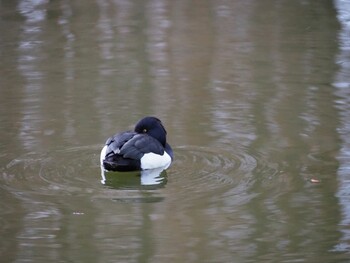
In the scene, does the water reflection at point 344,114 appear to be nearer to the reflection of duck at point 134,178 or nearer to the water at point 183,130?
the water at point 183,130

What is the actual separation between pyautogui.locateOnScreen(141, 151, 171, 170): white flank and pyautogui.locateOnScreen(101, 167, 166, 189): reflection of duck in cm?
→ 4

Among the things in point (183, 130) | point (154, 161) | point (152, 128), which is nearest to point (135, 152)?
point (154, 161)

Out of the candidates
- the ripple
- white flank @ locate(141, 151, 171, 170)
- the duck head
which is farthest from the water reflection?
the ripple

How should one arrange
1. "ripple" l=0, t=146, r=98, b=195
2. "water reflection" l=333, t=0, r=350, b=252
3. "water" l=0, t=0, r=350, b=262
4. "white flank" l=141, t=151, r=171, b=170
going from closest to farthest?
"water" l=0, t=0, r=350, b=262, "water reflection" l=333, t=0, r=350, b=252, "ripple" l=0, t=146, r=98, b=195, "white flank" l=141, t=151, r=171, b=170

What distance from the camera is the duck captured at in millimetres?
9617

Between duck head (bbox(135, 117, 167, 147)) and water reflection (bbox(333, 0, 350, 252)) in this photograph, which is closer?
water reflection (bbox(333, 0, 350, 252))

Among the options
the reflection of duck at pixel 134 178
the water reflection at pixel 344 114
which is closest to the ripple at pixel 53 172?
the reflection of duck at pixel 134 178

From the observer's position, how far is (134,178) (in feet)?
31.6

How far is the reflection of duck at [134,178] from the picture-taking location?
30.6ft

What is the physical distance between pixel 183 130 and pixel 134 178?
153 centimetres

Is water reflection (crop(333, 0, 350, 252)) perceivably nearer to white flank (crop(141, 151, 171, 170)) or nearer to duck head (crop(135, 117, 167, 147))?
white flank (crop(141, 151, 171, 170))

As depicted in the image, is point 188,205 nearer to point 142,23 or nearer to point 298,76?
point 298,76

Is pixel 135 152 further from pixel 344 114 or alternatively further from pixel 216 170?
pixel 344 114

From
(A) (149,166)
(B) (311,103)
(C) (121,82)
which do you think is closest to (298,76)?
(B) (311,103)
